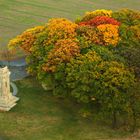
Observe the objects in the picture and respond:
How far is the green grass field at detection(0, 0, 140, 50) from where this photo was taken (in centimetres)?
7300

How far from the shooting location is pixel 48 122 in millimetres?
45625

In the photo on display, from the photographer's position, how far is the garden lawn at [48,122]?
43.3m

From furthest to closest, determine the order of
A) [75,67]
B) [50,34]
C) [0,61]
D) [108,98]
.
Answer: [0,61] < [50,34] < [75,67] < [108,98]

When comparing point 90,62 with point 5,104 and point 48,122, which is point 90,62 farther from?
point 5,104

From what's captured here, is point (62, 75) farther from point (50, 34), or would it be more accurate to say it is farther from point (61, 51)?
point (50, 34)

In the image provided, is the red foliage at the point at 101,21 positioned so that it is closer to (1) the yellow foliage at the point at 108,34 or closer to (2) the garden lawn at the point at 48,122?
(1) the yellow foliage at the point at 108,34

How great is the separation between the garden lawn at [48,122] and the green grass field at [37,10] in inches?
767

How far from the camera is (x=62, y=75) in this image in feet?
154

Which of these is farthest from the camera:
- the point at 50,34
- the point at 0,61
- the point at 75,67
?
the point at 0,61

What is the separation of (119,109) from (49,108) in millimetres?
8642

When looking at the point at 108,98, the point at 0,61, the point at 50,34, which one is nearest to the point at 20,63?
the point at 0,61

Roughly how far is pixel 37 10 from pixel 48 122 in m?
39.5

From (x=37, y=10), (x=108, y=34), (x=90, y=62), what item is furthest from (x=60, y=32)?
(x=37, y=10)

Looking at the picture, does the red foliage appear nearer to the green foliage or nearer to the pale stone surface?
the green foliage
